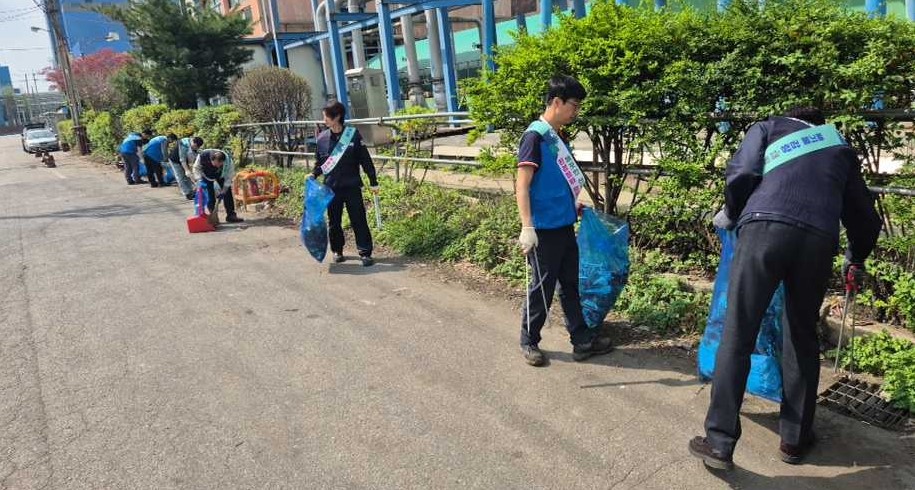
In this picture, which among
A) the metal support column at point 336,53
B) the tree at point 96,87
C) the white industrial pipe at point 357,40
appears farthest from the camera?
the tree at point 96,87

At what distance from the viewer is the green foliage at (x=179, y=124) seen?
1623cm

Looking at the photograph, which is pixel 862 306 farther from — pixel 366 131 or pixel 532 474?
pixel 366 131

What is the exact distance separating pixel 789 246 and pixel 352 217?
481cm

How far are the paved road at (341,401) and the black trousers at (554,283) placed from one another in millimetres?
213

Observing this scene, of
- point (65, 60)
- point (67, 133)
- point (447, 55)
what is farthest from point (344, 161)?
point (67, 133)

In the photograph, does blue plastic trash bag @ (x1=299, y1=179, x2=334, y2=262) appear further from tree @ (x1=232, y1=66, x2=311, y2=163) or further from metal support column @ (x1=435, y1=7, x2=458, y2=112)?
metal support column @ (x1=435, y1=7, x2=458, y2=112)

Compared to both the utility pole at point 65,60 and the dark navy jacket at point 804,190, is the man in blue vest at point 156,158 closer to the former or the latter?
the utility pole at point 65,60

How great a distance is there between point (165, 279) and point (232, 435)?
12.6 ft

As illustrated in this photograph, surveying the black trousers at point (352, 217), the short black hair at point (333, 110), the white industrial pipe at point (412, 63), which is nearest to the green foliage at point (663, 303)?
the black trousers at point (352, 217)

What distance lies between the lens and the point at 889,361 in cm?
357

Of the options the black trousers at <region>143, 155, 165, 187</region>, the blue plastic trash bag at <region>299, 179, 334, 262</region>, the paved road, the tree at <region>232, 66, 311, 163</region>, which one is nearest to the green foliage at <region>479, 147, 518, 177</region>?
the paved road

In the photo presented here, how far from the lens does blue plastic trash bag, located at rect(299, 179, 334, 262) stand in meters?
6.67

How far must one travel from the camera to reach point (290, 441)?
347 centimetres

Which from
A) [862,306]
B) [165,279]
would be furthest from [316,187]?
[862,306]
